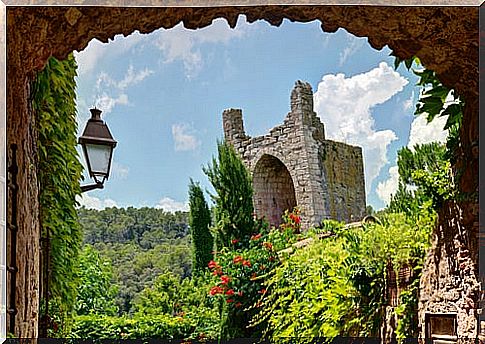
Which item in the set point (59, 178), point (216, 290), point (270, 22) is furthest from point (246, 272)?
point (270, 22)

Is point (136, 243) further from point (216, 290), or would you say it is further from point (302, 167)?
point (302, 167)

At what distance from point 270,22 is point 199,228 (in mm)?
916

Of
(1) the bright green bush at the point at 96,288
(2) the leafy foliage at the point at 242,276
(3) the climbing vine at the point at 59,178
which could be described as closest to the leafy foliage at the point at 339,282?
(2) the leafy foliage at the point at 242,276

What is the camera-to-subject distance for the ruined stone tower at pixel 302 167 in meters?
3.14

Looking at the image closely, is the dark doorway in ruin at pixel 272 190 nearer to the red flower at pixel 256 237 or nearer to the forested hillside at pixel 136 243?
the red flower at pixel 256 237

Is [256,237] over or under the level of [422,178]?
under

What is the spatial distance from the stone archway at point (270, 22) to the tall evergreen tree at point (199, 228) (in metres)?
0.64

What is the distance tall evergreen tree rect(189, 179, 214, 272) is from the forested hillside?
0.09 feet

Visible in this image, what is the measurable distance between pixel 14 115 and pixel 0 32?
311 millimetres

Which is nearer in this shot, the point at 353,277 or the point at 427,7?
the point at 427,7

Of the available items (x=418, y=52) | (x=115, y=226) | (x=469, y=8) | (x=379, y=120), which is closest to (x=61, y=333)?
(x=115, y=226)

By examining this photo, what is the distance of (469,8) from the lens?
2.84m

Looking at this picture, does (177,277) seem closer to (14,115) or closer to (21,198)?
(21,198)

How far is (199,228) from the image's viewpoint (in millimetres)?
3133
